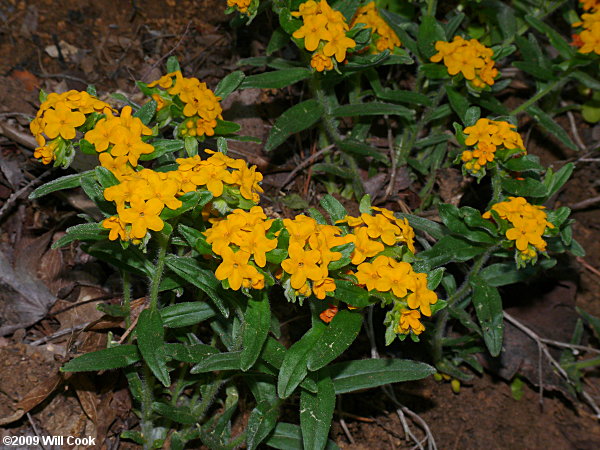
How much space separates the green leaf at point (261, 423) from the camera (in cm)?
266

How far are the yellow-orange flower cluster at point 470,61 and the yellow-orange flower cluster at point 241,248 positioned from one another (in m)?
1.92

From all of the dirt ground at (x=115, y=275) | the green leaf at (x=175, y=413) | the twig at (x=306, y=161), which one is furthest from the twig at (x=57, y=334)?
the twig at (x=306, y=161)

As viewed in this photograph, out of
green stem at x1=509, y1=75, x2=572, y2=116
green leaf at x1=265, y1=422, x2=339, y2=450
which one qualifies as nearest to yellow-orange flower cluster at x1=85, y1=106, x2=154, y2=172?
green leaf at x1=265, y1=422, x2=339, y2=450

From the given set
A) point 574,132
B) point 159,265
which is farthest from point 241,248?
point 574,132

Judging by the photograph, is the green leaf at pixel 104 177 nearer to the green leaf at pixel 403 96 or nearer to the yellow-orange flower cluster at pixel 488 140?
the yellow-orange flower cluster at pixel 488 140

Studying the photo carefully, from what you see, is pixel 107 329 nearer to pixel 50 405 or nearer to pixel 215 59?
pixel 50 405

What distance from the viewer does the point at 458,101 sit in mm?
3812

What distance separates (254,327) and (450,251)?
1207 mm

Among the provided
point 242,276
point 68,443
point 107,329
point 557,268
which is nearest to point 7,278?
point 107,329

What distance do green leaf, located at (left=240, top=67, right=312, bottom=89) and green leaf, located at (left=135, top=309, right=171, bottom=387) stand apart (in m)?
1.55

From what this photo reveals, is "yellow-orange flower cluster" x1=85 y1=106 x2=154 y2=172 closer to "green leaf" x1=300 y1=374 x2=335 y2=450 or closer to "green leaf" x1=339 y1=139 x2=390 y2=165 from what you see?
"green leaf" x1=300 y1=374 x2=335 y2=450

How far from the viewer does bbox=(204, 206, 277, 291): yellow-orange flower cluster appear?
2260mm

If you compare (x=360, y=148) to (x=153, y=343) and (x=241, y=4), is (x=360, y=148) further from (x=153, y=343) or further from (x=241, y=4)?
(x=153, y=343)

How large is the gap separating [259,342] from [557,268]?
2585 mm
